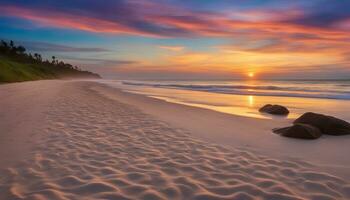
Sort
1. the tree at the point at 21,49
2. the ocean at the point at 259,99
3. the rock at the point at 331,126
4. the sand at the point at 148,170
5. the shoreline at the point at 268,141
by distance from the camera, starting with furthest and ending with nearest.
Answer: the tree at the point at 21,49
the ocean at the point at 259,99
the rock at the point at 331,126
the shoreline at the point at 268,141
the sand at the point at 148,170

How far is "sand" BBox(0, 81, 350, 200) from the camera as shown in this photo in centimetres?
463

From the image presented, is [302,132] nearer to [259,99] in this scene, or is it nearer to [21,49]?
[259,99]

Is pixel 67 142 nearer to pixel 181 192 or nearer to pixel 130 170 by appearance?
pixel 130 170

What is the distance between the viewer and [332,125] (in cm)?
950

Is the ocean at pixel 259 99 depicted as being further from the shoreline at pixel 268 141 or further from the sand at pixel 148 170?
the sand at pixel 148 170

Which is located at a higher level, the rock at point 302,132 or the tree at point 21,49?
the tree at point 21,49

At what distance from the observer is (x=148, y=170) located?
5578 mm

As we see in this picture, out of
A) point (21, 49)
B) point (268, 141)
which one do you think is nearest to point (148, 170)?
point (268, 141)

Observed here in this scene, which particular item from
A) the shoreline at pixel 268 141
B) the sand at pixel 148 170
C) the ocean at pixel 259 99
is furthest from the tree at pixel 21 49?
the sand at pixel 148 170

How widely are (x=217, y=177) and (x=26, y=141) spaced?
5194mm

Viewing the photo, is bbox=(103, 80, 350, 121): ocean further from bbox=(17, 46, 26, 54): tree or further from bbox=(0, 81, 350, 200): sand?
bbox=(17, 46, 26, 54): tree

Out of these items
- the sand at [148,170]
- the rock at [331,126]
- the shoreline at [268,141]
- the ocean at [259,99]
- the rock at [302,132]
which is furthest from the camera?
the ocean at [259,99]

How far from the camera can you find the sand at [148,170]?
4.63 metres

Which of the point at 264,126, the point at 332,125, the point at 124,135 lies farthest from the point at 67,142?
the point at 332,125
